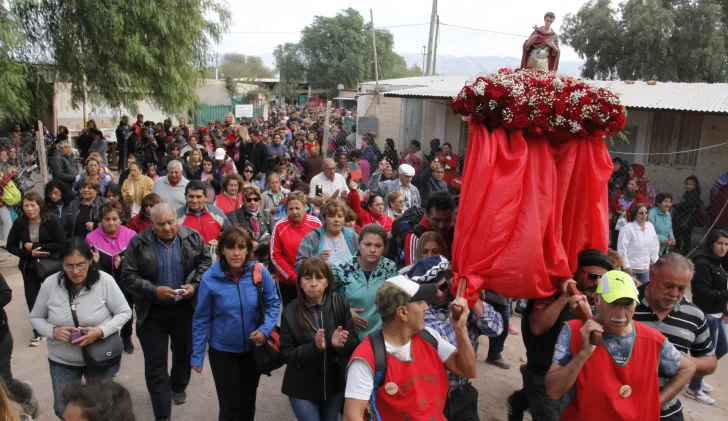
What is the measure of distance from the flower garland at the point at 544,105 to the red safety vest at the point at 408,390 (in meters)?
1.49

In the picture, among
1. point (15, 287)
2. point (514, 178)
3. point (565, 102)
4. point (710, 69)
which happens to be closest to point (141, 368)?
point (15, 287)

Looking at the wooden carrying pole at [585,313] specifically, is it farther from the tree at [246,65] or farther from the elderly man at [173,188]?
the tree at [246,65]

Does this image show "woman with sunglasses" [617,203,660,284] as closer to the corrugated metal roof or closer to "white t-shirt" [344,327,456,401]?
the corrugated metal roof

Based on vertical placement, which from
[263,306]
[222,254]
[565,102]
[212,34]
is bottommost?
[263,306]

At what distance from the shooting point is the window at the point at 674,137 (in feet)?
40.1

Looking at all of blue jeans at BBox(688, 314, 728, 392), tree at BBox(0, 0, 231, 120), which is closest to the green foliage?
tree at BBox(0, 0, 231, 120)

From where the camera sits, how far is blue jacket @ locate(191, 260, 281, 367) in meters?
4.31

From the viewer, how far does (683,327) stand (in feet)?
11.7

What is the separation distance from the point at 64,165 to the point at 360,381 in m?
9.05

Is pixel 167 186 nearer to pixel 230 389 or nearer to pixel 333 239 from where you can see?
pixel 333 239

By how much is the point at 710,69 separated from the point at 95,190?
26.5m

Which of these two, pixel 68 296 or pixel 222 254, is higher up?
pixel 222 254

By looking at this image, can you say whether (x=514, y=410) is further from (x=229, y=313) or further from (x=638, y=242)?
→ (x=638, y=242)

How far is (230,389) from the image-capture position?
4383 mm
